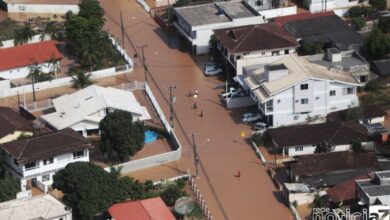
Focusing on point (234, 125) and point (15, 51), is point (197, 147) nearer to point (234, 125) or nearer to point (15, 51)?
point (234, 125)

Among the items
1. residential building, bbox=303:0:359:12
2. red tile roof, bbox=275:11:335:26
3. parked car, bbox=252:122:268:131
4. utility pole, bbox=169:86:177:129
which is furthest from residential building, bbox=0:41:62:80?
residential building, bbox=303:0:359:12

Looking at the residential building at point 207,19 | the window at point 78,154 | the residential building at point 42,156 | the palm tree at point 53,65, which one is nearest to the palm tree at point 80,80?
the palm tree at point 53,65

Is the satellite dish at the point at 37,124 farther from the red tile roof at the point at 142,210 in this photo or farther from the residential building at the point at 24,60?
the residential building at the point at 24,60

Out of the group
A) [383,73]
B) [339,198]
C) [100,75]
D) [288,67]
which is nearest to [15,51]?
[100,75]

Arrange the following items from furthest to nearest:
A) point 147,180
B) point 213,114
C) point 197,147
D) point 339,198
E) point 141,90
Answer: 1. point 141,90
2. point 213,114
3. point 197,147
4. point 147,180
5. point 339,198

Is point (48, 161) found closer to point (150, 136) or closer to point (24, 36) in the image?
point (150, 136)

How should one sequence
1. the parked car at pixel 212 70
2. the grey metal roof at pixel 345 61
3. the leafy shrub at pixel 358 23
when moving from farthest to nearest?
the leafy shrub at pixel 358 23
the parked car at pixel 212 70
the grey metal roof at pixel 345 61

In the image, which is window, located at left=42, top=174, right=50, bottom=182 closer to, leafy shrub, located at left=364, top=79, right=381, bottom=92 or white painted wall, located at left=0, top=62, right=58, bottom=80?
white painted wall, located at left=0, top=62, right=58, bottom=80
